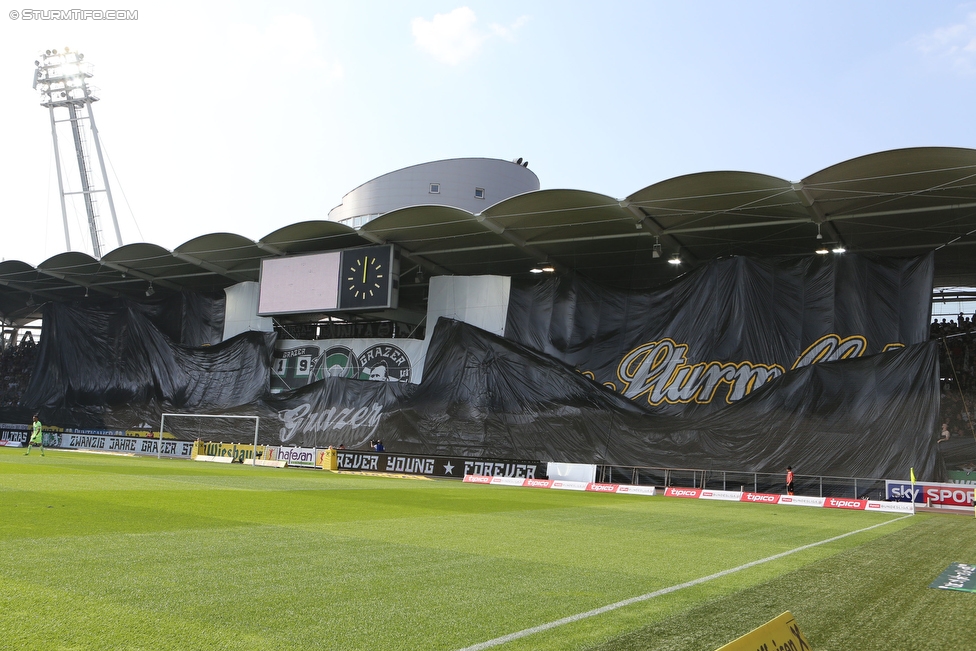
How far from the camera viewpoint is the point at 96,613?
4.35 meters

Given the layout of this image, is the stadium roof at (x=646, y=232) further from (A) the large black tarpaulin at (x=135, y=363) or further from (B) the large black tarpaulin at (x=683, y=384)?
(A) the large black tarpaulin at (x=135, y=363)

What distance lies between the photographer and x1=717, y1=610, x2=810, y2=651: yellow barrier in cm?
303

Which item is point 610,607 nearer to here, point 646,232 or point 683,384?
point 683,384

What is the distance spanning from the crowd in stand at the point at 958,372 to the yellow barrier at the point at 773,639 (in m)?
27.4

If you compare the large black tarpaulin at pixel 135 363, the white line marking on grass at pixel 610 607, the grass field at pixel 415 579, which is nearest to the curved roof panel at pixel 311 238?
the large black tarpaulin at pixel 135 363

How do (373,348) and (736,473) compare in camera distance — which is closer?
(736,473)

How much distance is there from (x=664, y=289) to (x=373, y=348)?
48.4 feet

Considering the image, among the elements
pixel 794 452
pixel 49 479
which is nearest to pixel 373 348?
pixel 794 452

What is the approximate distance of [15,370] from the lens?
2007 inches

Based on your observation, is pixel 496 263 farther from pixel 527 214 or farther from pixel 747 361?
pixel 747 361

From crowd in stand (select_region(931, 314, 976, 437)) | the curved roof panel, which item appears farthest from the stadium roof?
crowd in stand (select_region(931, 314, 976, 437))

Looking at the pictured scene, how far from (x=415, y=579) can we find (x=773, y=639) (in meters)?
3.46

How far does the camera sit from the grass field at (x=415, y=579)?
436cm

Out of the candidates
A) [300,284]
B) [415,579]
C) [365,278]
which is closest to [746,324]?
[365,278]
